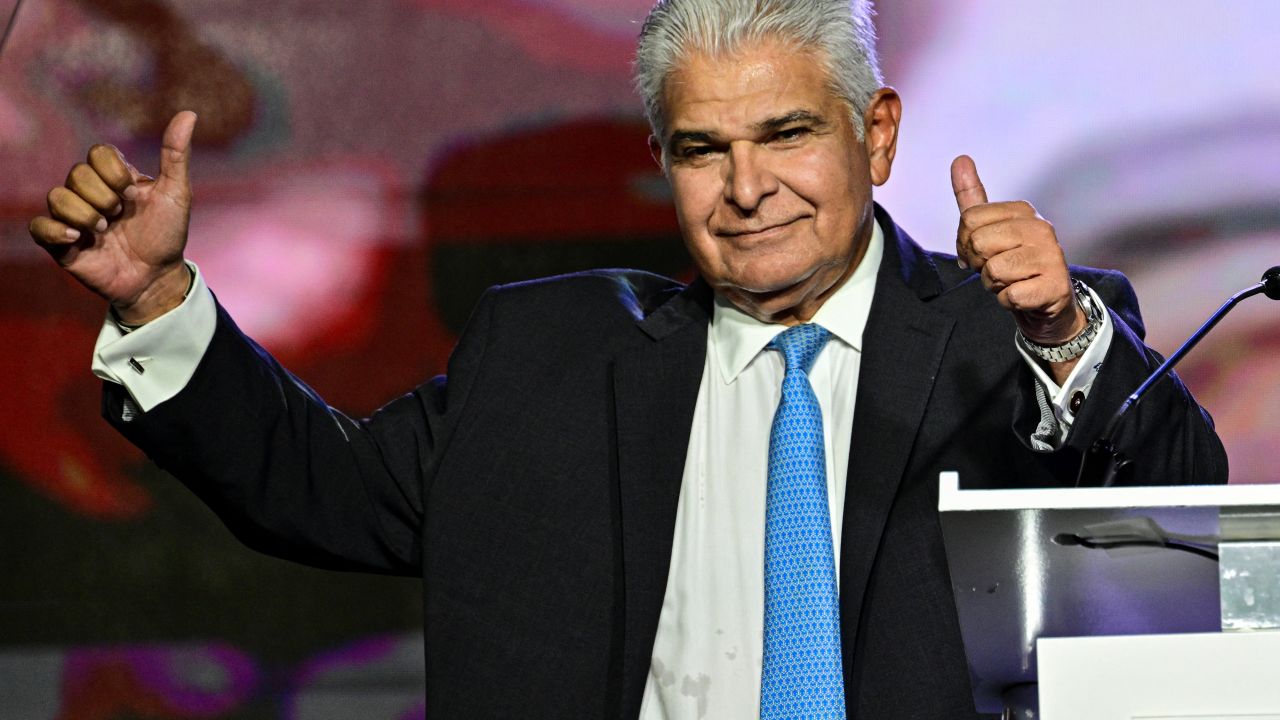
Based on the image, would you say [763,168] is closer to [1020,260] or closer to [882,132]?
[882,132]

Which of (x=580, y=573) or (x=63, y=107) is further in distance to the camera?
(x=63, y=107)

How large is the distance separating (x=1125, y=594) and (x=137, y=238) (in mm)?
966

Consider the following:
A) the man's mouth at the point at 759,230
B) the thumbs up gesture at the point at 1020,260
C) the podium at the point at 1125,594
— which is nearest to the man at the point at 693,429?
the man's mouth at the point at 759,230

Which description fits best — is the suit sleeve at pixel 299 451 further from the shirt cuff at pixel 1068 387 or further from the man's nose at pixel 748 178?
the shirt cuff at pixel 1068 387

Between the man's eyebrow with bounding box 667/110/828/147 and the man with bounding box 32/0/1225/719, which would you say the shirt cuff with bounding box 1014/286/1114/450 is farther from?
the man's eyebrow with bounding box 667/110/828/147

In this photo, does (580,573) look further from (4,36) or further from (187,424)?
(4,36)

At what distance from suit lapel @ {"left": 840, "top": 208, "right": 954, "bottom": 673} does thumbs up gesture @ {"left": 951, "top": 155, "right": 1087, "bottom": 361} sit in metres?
0.30

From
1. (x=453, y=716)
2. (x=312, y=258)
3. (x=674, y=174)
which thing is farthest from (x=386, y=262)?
(x=453, y=716)

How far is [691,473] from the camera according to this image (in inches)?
68.2

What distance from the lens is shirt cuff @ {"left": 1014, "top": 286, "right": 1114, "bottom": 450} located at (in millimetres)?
1354

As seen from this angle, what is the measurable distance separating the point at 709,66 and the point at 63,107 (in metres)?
1.54

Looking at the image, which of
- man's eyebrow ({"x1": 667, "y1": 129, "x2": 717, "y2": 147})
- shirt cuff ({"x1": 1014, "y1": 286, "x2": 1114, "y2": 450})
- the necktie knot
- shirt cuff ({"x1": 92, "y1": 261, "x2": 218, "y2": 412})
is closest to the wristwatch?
shirt cuff ({"x1": 1014, "y1": 286, "x2": 1114, "y2": 450})

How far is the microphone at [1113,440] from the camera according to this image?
1271mm

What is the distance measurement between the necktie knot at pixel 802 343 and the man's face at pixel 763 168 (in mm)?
52
